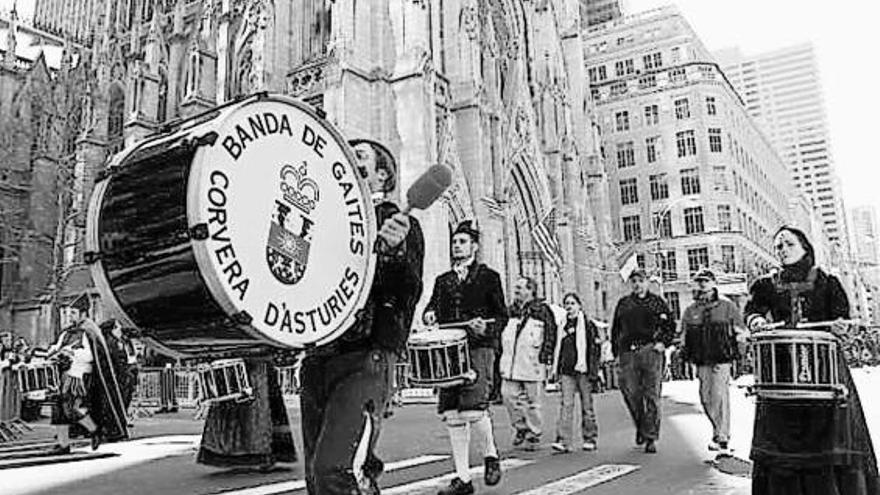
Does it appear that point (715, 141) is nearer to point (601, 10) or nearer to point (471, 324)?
point (601, 10)

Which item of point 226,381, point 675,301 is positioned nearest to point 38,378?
point 226,381

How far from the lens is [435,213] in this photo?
75.6 feet

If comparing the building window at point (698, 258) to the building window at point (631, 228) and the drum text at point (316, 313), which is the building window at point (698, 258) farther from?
the drum text at point (316, 313)

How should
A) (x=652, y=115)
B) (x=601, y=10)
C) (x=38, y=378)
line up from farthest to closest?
(x=601, y=10)
(x=652, y=115)
(x=38, y=378)

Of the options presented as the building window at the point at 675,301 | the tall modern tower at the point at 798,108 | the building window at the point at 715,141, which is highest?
the tall modern tower at the point at 798,108

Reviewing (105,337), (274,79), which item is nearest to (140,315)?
(105,337)

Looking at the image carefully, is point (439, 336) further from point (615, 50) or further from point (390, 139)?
point (615, 50)

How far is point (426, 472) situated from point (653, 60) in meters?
56.0

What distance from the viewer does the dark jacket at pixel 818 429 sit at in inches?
163

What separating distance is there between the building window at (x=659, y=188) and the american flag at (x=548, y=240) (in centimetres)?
2137

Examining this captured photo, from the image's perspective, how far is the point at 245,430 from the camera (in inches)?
281

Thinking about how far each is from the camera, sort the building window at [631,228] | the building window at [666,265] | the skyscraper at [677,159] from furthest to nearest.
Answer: the building window at [631,228]
the building window at [666,265]
the skyscraper at [677,159]

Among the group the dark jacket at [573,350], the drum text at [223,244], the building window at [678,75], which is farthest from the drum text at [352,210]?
the building window at [678,75]

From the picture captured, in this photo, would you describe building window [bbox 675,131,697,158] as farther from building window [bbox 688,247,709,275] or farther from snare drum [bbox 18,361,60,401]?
snare drum [bbox 18,361,60,401]
